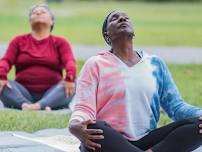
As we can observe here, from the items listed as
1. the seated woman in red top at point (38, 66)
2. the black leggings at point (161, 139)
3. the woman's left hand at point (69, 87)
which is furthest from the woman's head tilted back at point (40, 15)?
the black leggings at point (161, 139)

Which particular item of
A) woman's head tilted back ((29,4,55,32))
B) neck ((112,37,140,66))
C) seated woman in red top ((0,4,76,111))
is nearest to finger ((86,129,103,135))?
neck ((112,37,140,66))

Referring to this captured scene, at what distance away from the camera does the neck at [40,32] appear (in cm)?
735

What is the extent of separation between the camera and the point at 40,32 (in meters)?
7.38

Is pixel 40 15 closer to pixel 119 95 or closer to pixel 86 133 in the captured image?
pixel 119 95

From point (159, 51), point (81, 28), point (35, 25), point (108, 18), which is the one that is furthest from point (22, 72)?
point (81, 28)

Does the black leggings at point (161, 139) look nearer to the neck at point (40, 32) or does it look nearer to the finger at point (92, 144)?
the finger at point (92, 144)

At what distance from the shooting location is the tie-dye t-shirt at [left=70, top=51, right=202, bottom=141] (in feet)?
14.3

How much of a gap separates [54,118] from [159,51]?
298 inches

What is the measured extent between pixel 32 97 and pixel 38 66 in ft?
1.15

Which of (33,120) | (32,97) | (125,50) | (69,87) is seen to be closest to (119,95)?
(125,50)

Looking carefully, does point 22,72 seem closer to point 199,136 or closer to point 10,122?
point 10,122

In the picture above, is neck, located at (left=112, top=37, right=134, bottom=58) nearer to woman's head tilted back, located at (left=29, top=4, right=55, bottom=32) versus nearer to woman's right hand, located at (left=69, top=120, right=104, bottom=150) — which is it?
woman's right hand, located at (left=69, top=120, right=104, bottom=150)

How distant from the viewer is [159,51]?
1392 centimetres

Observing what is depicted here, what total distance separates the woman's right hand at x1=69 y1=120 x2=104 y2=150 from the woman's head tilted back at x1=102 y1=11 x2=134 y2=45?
25.2 inches
